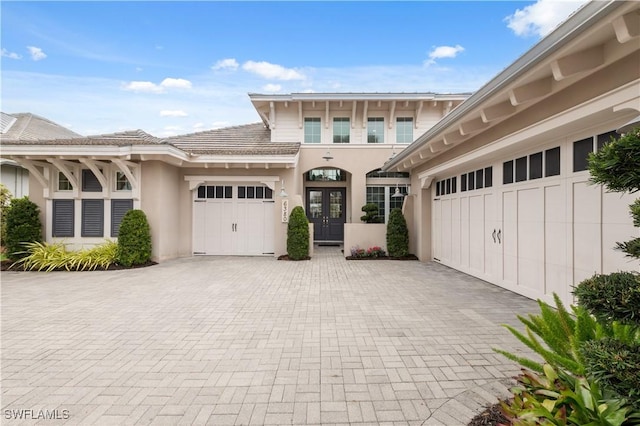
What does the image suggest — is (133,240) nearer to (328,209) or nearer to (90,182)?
(90,182)

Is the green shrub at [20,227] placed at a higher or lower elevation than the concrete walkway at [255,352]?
higher

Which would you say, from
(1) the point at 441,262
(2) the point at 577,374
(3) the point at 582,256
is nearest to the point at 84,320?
(2) the point at 577,374

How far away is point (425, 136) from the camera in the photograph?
22.9ft

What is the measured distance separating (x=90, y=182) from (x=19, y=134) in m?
8.36

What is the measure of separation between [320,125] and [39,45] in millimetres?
9843

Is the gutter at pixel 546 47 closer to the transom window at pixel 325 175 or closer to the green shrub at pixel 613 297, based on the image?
the green shrub at pixel 613 297

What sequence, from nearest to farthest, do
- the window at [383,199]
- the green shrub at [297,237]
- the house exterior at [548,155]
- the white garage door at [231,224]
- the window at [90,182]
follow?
1. the house exterior at [548,155]
2. the window at [90,182]
3. the green shrub at [297,237]
4. the white garage door at [231,224]
5. the window at [383,199]

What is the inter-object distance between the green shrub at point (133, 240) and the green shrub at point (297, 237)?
4.16 meters

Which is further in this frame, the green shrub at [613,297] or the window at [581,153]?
the window at [581,153]

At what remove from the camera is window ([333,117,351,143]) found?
12.9 meters

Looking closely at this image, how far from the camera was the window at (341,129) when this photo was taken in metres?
12.9

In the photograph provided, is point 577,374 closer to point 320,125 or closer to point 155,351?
point 155,351

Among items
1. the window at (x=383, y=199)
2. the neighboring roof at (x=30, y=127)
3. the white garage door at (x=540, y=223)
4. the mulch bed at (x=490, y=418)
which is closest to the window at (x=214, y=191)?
the window at (x=383, y=199)

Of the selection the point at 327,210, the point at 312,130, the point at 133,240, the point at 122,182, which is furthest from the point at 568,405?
the point at 327,210
